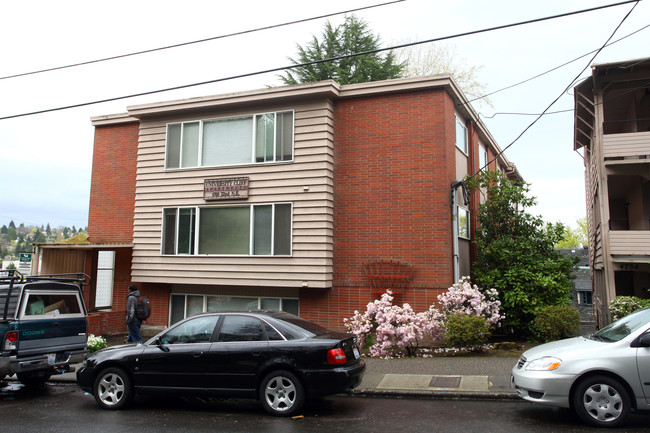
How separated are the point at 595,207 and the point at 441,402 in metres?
14.7

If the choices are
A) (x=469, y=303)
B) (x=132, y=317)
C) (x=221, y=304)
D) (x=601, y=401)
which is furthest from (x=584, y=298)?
(x=601, y=401)

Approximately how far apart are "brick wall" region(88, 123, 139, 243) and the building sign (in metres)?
3.37

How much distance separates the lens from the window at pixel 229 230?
14.0 metres

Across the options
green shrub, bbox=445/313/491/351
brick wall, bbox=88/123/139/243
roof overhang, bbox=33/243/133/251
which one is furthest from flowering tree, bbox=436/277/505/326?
brick wall, bbox=88/123/139/243

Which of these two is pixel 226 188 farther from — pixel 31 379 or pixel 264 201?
pixel 31 379

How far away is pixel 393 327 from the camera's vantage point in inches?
453

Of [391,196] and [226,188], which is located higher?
[226,188]

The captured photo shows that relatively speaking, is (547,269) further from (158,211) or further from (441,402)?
(158,211)

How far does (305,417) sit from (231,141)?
9412mm

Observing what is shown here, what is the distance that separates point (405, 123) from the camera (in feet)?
44.7

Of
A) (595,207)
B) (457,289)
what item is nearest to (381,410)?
(457,289)

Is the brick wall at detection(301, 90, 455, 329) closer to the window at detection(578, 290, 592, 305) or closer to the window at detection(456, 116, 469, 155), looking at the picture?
the window at detection(456, 116, 469, 155)

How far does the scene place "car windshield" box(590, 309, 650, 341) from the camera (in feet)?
21.8

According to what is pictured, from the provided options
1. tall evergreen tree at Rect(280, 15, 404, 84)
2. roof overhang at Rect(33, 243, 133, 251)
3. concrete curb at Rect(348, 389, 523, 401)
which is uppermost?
tall evergreen tree at Rect(280, 15, 404, 84)
